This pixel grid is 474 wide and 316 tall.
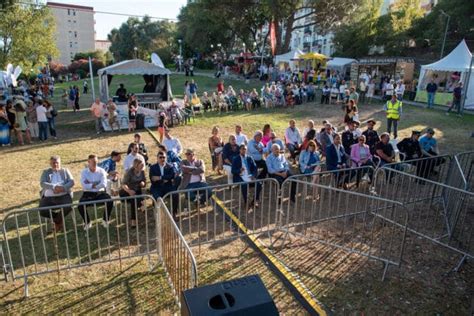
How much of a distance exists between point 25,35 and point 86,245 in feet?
93.2

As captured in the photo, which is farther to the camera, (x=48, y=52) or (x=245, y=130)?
(x=48, y=52)

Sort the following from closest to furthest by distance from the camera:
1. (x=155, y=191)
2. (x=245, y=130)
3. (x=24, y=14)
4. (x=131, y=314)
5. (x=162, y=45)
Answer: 1. (x=131, y=314)
2. (x=155, y=191)
3. (x=245, y=130)
4. (x=24, y=14)
5. (x=162, y=45)

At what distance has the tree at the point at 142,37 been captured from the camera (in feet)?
229

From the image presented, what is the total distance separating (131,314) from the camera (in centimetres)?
460

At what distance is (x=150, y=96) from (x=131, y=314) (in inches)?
664

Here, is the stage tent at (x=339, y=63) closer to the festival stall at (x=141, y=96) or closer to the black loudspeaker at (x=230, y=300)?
the festival stall at (x=141, y=96)

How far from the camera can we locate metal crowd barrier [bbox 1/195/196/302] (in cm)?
492

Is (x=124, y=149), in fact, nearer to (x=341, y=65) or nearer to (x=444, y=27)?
(x=341, y=65)

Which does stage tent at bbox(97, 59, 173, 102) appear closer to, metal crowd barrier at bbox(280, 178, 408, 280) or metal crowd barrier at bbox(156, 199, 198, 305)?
metal crowd barrier at bbox(280, 178, 408, 280)

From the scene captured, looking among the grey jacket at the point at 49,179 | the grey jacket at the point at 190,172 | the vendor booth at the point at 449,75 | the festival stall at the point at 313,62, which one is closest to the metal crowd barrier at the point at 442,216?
the grey jacket at the point at 190,172

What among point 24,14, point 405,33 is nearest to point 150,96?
point 24,14

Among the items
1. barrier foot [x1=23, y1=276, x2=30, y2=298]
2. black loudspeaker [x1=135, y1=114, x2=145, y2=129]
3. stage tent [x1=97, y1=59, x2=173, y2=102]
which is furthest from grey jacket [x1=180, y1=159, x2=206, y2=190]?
stage tent [x1=97, y1=59, x2=173, y2=102]

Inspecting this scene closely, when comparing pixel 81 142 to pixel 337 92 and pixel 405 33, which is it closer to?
pixel 337 92

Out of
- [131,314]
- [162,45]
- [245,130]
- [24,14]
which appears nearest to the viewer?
[131,314]
